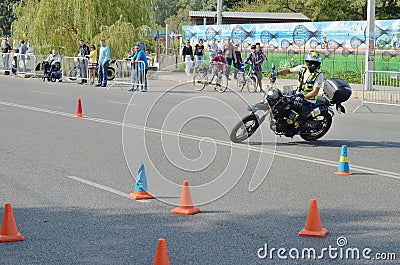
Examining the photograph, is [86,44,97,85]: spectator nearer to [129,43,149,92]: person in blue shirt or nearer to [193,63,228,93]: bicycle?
[129,43,149,92]: person in blue shirt

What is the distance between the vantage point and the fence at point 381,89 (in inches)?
793

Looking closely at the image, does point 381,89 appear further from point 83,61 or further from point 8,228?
point 8,228

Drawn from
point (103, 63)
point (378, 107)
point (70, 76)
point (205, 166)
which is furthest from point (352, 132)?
point (70, 76)

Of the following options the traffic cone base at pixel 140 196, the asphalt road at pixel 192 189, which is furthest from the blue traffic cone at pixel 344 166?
the traffic cone base at pixel 140 196

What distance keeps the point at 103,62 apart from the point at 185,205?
21.9 metres

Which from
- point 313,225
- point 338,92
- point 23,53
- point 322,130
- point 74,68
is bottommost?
point 313,225

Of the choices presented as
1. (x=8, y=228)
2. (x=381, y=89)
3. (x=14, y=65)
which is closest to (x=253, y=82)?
(x=381, y=89)

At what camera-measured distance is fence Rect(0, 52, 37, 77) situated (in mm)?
36656

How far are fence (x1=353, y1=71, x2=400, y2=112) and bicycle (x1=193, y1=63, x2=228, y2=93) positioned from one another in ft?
14.8

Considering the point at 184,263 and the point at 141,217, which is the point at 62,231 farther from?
the point at 184,263

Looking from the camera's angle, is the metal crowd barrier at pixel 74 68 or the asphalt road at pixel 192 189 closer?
the asphalt road at pixel 192 189

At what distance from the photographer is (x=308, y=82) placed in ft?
42.2

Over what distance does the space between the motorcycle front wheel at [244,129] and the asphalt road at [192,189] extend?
139mm

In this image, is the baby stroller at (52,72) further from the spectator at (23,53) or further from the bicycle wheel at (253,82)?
the bicycle wheel at (253,82)
